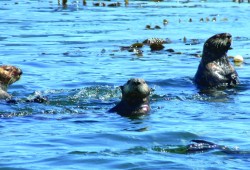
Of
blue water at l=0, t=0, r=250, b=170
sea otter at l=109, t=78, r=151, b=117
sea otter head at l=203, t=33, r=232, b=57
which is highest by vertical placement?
sea otter head at l=203, t=33, r=232, b=57

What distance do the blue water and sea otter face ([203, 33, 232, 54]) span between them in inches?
25.2

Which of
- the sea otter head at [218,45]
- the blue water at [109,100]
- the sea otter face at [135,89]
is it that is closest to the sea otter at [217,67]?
the sea otter head at [218,45]

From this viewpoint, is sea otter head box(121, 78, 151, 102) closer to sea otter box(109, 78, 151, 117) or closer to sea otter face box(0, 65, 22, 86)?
sea otter box(109, 78, 151, 117)

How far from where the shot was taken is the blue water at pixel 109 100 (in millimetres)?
8078

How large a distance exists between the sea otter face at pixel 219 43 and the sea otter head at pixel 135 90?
3351mm

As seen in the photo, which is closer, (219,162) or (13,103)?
(219,162)

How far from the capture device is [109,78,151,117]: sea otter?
10.3m

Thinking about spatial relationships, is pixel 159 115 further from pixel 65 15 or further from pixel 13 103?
pixel 65 15

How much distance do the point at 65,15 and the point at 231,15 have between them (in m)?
5.36

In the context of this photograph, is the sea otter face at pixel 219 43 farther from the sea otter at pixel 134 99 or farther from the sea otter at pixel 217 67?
the sea otter at pixel 134 99

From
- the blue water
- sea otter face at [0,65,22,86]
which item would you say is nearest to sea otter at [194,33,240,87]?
the blue water

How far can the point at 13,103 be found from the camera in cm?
1084

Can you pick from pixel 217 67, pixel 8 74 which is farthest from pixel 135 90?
pixel 217 67

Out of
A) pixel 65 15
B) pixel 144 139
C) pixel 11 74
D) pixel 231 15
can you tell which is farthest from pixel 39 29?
pixel 144 139
